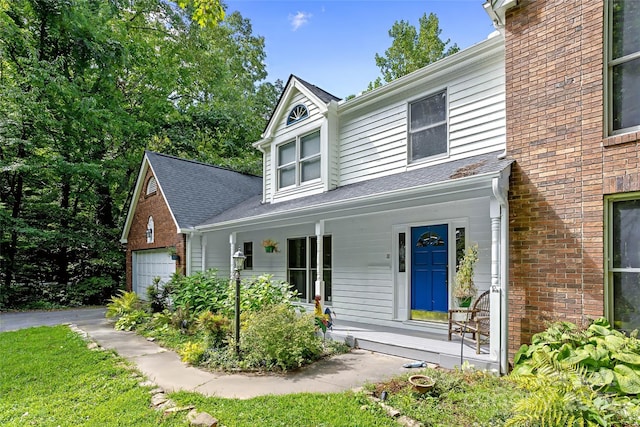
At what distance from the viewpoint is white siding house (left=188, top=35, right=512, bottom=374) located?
575cm

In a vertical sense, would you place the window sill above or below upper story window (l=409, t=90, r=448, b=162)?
below

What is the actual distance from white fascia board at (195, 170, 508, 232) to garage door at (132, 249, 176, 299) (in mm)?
4148

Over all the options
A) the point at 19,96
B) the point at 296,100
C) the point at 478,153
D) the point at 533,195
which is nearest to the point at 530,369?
the point at 533,195

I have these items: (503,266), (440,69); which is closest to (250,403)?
(503,266)

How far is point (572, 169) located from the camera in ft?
14.9

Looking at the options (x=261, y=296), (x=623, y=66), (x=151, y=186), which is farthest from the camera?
(x=151, y=186)

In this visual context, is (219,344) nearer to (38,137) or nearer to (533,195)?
(533,195)

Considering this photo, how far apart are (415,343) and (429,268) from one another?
1661 millimetres

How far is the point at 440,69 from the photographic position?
674 cm

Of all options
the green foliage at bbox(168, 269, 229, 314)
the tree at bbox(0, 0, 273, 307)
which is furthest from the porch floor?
the tree at bbox(0, 0, 273, 307)

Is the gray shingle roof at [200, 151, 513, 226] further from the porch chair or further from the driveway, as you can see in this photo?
Result: the driveway

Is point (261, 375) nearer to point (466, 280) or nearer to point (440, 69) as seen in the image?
point (466, 280)

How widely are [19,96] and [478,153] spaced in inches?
580

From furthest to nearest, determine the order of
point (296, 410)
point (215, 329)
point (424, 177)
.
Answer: point (215, 329) < point (424, 177) < point (296, 410)
